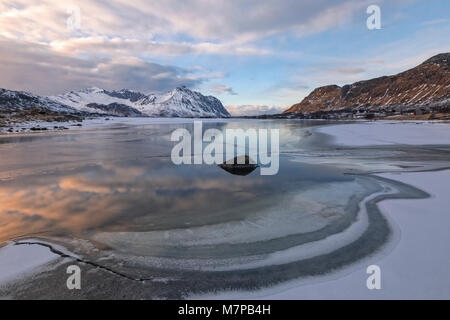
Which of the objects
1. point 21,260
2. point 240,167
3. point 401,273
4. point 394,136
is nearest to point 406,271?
point 401,273

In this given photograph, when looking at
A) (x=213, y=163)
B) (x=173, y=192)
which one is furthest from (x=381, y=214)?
(x=213, y=163)

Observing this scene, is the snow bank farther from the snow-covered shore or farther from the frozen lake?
the frozen lake

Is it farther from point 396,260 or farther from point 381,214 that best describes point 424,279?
point 381,214

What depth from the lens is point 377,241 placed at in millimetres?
5555

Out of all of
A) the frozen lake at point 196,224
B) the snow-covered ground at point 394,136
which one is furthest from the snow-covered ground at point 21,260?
the snow-covered ground at point 394,136

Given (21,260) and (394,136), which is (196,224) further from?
(394,136)

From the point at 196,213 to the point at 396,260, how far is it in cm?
505

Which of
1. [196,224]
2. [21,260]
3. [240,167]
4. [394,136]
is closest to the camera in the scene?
[21,260]

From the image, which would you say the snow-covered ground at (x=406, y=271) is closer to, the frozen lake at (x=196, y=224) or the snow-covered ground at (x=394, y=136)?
the frozen lake at (x=196, y=224)

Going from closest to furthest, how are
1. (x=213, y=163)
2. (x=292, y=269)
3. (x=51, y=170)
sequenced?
(x=292, y=269) → (x=51, y=170) → (x=213, y=163)

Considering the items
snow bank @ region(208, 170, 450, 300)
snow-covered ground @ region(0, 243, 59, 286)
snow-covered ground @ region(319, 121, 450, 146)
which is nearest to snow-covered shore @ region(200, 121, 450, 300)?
snow bank @ region(208, 170, 450, 300)

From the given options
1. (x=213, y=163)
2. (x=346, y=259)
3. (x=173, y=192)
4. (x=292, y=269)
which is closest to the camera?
(x=292, y=269)
